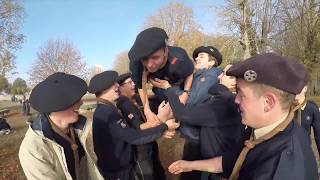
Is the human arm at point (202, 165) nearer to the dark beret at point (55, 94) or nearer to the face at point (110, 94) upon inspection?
the dark beret at point (55, 94)

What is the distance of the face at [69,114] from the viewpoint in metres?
3.01

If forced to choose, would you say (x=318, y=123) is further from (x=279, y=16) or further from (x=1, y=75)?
(x=279, y=16)

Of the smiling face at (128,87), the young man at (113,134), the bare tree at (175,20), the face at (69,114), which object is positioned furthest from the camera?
the bare tree at (175,20)

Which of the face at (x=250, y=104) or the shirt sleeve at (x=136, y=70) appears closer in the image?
the face at (x=250, y=104)

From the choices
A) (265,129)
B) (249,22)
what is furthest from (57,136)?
(249,22)

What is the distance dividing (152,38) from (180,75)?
54 centimetres

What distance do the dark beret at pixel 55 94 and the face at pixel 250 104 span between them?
53.2 inches

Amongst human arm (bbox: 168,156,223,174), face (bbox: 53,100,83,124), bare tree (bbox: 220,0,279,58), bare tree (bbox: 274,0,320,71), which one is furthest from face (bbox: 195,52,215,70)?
bare tree (bbox: 274,0,320,71)

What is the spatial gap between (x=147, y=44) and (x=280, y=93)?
151 cm

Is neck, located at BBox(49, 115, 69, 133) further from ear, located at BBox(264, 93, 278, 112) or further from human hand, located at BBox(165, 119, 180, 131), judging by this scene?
→ ear, located at BBox(264, 93, 278, 112)

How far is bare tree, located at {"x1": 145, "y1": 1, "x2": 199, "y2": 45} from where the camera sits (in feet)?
133

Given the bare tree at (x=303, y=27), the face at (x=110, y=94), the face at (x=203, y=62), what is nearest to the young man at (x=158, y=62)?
the face at (x=203, y=62)

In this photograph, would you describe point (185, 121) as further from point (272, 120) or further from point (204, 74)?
point (272, 120)

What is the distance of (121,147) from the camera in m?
4.18
